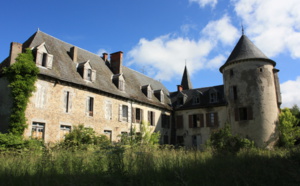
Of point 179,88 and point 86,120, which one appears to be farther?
point 179,88

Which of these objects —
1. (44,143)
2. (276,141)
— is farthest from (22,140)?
(276,141)

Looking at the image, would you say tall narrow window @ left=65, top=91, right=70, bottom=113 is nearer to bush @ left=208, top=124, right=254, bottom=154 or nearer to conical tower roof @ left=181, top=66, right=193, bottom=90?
bush @ left=208, top=124, right=254, bottom=154

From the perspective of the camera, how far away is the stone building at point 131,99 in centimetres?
1680

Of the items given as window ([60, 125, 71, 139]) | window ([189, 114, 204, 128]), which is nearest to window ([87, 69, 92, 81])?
window ([60, 125, 71, 139])

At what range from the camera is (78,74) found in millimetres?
19656

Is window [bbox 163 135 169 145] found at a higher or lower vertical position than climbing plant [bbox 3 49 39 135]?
lower

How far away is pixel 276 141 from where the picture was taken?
22891 millimetres

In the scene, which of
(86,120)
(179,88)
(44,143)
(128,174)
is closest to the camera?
(128,174)

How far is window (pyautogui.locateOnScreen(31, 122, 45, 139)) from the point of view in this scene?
15.7m

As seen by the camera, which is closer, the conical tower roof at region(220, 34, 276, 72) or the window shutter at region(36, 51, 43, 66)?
the window shutter at region(36, 51, 43, 66)

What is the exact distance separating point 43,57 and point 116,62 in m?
8.99

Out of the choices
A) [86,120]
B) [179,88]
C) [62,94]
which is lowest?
Result: [86,120]

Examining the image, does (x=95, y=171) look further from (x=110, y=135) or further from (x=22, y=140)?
(x=110, y=135)

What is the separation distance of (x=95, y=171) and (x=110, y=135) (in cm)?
1451
